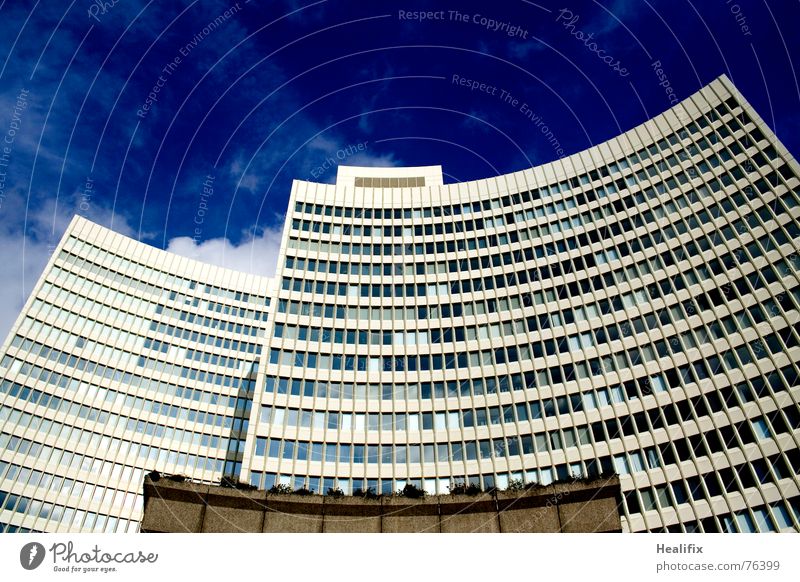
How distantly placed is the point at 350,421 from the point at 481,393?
13.1 m

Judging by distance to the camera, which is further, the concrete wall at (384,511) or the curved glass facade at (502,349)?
the curved glass facade at (502,349)

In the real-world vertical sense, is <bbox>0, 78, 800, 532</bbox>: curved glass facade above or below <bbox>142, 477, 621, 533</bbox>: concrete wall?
above

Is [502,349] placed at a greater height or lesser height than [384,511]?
greater

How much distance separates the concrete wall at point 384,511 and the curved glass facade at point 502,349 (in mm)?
13511

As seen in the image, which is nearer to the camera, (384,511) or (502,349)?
(384,511)

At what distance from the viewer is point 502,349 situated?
171 ft

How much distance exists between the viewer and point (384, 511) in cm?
3123

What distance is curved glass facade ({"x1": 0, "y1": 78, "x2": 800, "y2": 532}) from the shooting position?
143ft

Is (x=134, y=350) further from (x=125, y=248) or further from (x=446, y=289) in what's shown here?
(x=446, y=289)

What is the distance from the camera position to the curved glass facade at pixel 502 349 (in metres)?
43.5

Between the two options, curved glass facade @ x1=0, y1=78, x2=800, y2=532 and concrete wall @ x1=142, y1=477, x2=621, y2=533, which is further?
curved glass facade @ x1=0, y1=78, x2=800, y2=532

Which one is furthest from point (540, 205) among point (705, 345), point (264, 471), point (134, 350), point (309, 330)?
point (134, 350)

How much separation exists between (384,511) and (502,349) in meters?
24.9

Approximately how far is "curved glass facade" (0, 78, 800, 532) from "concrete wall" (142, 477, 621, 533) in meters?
13.5
